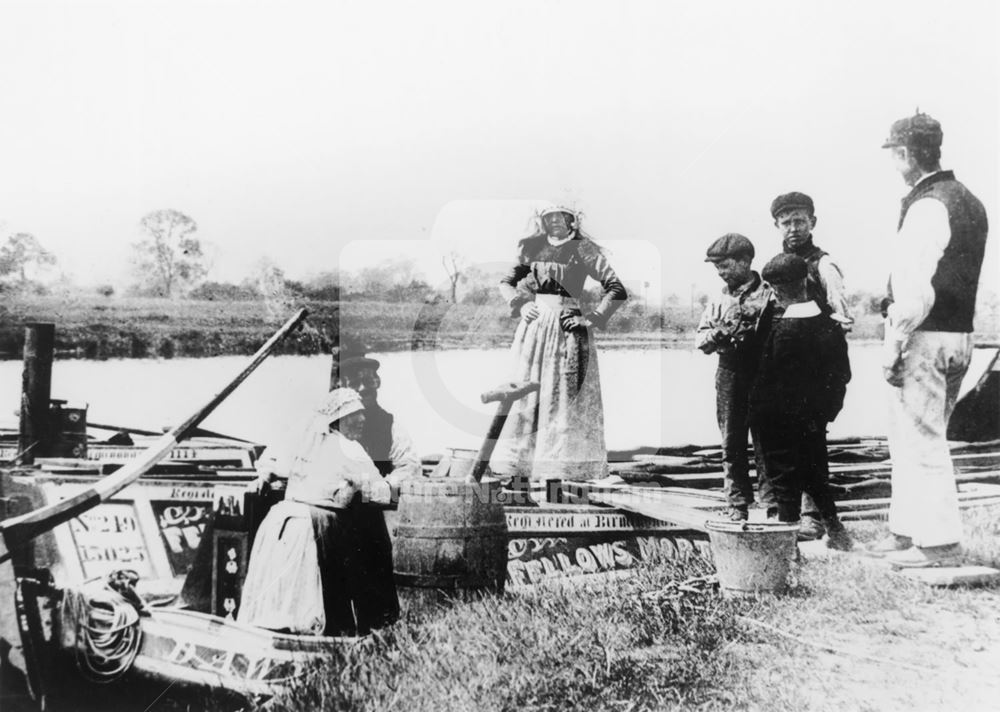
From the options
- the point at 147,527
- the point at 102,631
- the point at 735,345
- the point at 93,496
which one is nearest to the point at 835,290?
the point at 735,345

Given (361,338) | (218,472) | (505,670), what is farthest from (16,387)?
(505,670)

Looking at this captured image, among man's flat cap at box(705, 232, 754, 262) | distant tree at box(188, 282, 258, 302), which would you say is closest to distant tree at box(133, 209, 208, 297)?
distant tree at box(188, 282, 258, 302)

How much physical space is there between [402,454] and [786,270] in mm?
2190

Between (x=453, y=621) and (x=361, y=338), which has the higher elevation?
(x=361, y=338)

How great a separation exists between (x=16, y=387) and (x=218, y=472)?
3.62ft

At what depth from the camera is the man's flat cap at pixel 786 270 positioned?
15.4 feet

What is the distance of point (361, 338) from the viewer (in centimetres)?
457

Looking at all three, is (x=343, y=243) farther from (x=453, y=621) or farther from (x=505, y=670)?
(x=505, y=670)

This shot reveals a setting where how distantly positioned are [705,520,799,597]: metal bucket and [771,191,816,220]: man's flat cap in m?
1.61

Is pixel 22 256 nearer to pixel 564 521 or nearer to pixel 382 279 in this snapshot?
pixel 382 279

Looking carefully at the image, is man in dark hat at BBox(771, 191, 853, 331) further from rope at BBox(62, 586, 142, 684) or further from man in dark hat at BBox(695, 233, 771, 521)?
rope at BBox(62, 586, 142, 684)

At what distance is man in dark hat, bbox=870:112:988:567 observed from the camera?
15.6ft

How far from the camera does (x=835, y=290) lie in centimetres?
473

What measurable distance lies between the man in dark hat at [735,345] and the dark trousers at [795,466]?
0.28 feet
